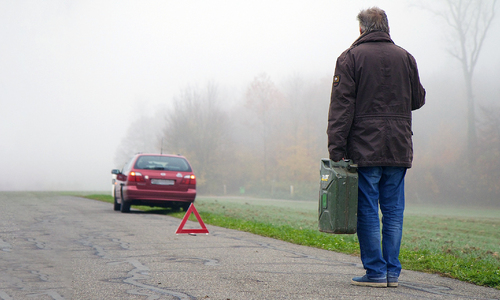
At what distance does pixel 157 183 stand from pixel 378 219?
10.8m

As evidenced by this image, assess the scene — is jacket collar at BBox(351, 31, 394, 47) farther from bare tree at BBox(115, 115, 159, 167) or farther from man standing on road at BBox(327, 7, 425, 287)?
bare tree at BBox(115, 115, 159, 167)

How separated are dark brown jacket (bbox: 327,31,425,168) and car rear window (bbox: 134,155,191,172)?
1096 cm

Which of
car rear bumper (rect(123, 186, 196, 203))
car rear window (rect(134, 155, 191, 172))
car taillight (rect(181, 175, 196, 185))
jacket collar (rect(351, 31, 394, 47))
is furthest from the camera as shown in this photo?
car rear window (rect(134, 155, 191, 172))

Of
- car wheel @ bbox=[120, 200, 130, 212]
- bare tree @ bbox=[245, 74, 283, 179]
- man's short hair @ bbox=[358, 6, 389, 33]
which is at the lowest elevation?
car wheel @ bbox=[120, 200, 130, 212]

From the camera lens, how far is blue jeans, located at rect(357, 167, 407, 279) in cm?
486

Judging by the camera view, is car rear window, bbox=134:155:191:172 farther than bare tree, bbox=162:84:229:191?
No

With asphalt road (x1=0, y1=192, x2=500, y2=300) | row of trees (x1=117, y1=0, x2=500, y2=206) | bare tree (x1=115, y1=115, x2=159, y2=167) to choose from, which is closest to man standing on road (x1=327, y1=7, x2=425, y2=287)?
asphalt road (x1=0, y1=192, x2=500, y2=300)

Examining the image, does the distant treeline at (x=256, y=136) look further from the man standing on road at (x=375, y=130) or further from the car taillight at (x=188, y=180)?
the man standing on road at (x=375, y=130)

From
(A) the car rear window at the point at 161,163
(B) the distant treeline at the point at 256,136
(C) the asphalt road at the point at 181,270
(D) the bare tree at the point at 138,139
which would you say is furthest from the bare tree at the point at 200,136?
(C) the asphalt road at the point at 181,270

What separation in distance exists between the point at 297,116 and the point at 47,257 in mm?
60769

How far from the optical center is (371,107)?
4.85 m

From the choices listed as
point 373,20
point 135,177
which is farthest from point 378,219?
point 135,177

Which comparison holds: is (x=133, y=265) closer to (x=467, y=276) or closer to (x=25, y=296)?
(x=25, y=296)

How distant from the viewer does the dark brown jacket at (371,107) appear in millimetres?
4820
